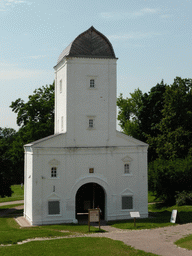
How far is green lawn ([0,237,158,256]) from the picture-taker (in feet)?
63.0

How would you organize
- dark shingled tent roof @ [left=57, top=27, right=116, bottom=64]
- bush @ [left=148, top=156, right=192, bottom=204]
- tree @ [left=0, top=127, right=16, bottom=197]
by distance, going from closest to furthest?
dark shingled tent roof @ [left=57, top=27, right=116, bottom=64] < bush @ [left=148, top=156, right=192, bottom=204] < tree @ [left=0, top=127, right=16, bottom=197]

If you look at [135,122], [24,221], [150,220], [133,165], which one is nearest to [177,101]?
[135,122]

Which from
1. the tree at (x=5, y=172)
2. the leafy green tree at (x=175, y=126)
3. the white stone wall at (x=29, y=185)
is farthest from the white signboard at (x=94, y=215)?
the leafy green tree at (x=175, y=126)

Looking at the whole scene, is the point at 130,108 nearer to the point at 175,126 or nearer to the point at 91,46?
the point at 175,126

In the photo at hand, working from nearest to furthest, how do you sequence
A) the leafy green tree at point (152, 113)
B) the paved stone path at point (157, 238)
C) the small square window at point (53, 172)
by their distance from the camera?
1. the paved stone path at point (157, 238)
2. the small square window at point (53, 172)
3. the leafy green tree at point (152, 113)

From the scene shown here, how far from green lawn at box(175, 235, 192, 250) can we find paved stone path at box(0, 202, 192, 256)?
34cm

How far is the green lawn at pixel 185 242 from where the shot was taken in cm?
2072

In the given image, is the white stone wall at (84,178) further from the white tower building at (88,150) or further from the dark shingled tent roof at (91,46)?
the dark shingled tent roof at (91,46)

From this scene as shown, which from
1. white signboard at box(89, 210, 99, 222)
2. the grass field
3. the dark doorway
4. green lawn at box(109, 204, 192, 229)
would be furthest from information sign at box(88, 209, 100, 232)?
the dark doorway

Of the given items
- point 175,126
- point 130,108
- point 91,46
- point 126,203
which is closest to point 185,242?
point 126,203

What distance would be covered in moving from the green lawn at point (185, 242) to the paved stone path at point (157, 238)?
345mm

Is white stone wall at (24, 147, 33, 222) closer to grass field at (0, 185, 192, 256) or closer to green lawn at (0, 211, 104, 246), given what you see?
green lawn at (0, 211, 104, 246)

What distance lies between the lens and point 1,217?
35.5 metres

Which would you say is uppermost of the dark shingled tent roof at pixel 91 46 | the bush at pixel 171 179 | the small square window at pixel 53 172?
the dark shingled tent roof at pixel 91 46
